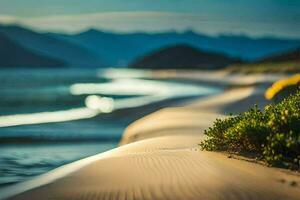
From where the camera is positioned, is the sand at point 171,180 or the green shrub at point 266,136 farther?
the green shrub at point 266,136

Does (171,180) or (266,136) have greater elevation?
(266,136)

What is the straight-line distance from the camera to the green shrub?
29.6ft

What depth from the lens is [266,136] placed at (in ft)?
31.2

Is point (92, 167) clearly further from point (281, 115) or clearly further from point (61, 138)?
point (61, 138)

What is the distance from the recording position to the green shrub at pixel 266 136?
902cm

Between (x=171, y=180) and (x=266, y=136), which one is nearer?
(x=171, y=180)

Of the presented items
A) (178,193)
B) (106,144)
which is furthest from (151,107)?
(178,193)

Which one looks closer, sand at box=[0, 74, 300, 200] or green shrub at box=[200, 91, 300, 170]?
sand at box=[0, 74, 300, 200]

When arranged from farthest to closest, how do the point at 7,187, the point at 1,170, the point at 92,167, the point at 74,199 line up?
the point at 1,170
the point at 7,187
the point at 92,167
the point at 74,199

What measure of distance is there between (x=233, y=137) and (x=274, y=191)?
94.5 inches

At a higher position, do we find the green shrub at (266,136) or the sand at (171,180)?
the green shrub at (266,136)

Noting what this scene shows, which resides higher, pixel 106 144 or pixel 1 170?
pixel 106 144

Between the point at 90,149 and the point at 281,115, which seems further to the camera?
the point at 90,149

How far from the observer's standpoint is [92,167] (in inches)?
379
